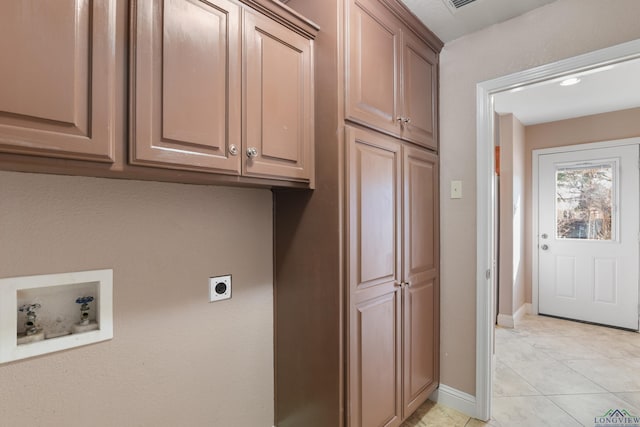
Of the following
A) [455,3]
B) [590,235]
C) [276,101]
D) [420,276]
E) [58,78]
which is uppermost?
[455,3]

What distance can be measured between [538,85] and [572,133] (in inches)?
103

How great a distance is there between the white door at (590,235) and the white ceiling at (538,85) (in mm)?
536

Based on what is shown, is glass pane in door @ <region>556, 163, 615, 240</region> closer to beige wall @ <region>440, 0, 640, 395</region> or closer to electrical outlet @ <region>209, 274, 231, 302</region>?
beige wall @ <region>440, 0, 640, 395</region>

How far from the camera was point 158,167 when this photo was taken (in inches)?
36.7

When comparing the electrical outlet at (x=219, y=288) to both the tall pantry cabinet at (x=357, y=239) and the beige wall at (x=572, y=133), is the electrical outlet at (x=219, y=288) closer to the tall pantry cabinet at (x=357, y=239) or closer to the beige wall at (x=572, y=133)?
the tall pantry cabinet at (x=357, y=239)

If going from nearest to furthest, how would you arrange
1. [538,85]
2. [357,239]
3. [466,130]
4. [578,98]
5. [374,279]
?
[357,239]
[374,279]
[538,85]
[466,130]
[578,98]

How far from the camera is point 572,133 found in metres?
3.67

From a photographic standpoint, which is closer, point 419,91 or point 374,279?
point 374,279

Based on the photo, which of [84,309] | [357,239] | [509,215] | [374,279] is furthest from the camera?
[509,215]

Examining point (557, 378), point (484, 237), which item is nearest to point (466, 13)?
point (484, 237)

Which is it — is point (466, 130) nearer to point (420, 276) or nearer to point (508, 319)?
point (420, 276)

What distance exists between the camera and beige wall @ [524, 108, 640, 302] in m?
3.38

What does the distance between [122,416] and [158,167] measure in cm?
93

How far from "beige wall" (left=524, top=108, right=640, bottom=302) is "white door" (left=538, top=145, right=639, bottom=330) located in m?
0.12
